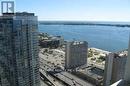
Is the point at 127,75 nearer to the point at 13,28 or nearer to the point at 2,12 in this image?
the point at 13,28

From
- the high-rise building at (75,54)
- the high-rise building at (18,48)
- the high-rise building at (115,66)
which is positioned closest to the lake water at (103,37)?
the high-rise building at (75,54)

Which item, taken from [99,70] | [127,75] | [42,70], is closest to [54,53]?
[42,70]

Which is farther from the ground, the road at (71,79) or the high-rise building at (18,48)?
the high-rise building at (18,48)

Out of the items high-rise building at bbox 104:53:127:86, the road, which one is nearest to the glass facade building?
high-rise building at bbox 104:53:127:86

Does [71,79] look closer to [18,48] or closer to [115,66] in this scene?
[115,66]

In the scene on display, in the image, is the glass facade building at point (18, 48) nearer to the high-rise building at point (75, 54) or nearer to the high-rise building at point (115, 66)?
the high-rise building at point (115, 66)
